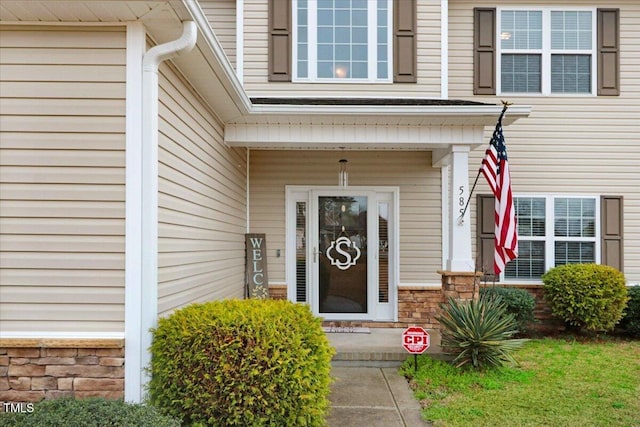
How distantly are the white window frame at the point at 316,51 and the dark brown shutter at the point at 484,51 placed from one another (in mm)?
1513

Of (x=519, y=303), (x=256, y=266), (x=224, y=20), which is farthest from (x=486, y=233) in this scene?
(x=224, y=20)

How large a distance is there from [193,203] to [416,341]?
280 centimetres

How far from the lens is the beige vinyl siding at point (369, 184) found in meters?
7.43

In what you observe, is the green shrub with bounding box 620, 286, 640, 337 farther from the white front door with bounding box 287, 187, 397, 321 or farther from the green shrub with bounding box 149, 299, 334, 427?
the green shrub with bounding box 149, 299, 334, 427

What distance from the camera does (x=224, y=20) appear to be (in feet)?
25.5

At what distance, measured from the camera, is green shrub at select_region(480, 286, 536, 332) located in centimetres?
692

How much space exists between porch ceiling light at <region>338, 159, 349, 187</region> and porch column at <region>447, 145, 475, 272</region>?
72.5 inches

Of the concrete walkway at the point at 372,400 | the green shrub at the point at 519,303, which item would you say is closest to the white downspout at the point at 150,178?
the concrete walkway at the point at 372,400

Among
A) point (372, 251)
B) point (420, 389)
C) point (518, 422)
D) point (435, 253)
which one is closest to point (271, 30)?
point (372, 251)

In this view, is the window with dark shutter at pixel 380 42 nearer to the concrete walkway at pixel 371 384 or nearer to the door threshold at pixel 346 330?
the door threshold at pixel 346 330

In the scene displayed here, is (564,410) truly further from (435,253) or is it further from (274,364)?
(435,253)

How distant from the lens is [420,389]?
16.0 ft

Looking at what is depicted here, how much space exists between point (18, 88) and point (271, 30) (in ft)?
14.9

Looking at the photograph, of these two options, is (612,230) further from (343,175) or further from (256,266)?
(256,266)
